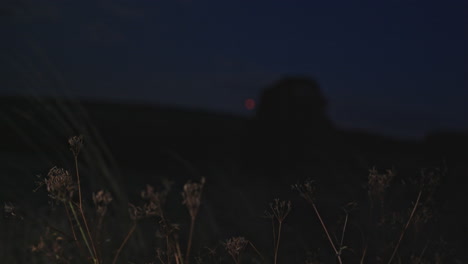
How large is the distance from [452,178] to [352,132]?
296cm

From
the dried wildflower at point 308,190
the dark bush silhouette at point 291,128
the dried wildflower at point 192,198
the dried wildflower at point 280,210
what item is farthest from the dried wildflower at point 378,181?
the dark bush silhouette at point 291,128

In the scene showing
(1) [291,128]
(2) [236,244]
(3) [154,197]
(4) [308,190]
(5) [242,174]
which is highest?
(3) [154,197]

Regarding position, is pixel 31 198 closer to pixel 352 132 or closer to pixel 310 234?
pixel 310 234

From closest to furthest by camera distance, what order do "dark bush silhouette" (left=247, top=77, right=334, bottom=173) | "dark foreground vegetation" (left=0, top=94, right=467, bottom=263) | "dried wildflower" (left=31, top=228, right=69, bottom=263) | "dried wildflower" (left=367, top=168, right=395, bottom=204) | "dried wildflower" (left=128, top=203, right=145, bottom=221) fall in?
"dried wildflower" (left=31, top=228, right=69, bottom=263), "dried wildflower" (left=128, top=203, right=145, bottom=221), "dried wildflower" (left=367, top=168, right=395, bottom=204), "dark foreground vegetation" (left=0, top=94, right=467, bottom=263), "dark bush silhouette" (left=247, top=77, right=334, bottom=173)

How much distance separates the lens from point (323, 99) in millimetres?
8273

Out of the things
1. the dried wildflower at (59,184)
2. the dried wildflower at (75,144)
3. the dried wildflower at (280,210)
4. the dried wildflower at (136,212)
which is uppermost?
the dried wildflower at (75,144)

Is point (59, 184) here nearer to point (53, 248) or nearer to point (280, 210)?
point (53, 248)

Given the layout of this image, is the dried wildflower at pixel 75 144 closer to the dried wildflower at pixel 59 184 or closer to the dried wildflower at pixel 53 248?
the dried wildflower at pixel 59 184

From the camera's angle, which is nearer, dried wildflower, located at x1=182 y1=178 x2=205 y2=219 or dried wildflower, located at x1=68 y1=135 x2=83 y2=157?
dried wildflower, located at x1=182 y1=178 x2=205 y2=219

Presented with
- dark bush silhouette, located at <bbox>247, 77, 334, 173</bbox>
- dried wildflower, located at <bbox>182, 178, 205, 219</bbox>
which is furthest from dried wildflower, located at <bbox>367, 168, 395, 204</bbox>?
dark bush silhouette, located at <bbox>247, 77, 334, 173</bbox>

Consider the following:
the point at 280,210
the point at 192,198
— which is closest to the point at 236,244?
the point at 280,210

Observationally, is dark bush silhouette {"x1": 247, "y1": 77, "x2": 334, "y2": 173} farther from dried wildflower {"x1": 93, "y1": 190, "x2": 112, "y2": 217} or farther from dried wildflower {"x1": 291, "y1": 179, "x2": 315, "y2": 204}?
dried wildflower {"x1": 93, "y1": 190, "x2": 112, "y2": 217}

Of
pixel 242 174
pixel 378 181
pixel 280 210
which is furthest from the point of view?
pixel 242 174

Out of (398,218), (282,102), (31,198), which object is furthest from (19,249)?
(282,102)
